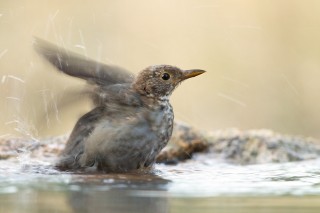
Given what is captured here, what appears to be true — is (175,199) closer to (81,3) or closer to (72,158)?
(72,158)

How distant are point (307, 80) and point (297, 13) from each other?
1.06 metres

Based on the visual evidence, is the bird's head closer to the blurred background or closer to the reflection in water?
the reflection in water

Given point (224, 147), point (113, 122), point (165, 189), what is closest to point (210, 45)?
point (224, 147)

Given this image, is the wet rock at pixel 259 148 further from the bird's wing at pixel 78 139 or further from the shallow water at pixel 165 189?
the bird's wing at pixel 78 139

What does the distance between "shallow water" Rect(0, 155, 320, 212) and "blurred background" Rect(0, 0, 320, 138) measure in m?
5.44

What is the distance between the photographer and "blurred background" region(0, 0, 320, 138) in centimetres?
1170

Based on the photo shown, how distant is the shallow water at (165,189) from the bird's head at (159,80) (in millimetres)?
666

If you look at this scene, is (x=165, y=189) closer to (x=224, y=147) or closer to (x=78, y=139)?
(x=78, y=139)

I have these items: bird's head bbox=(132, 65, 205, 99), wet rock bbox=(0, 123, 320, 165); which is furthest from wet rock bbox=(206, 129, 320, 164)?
bird's head bbox=(132, 65, 205, 99)

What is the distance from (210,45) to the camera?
39.7 ft

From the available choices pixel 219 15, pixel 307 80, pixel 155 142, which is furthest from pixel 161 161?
pixel 219 15

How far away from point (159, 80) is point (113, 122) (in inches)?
29.0

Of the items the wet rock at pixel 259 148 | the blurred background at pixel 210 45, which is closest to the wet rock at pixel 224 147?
the wet rock at pixel 259 148

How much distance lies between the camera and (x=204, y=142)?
7.18 metres
